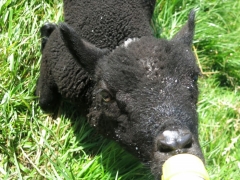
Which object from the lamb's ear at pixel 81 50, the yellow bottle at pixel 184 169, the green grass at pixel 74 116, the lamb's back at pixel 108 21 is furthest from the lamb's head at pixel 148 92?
the green grass at pixel 74 116

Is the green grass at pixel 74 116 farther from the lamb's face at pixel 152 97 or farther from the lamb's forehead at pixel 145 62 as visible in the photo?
the lamb's forehead at pixel 145 62

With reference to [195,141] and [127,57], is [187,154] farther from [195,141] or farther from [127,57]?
[127,57]

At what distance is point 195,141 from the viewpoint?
10.6 feet

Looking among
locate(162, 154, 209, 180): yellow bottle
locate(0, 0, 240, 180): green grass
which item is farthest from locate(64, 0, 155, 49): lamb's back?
locate(162, 154, 209, 180): yellow bottle

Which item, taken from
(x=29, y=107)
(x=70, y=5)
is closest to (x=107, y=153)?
(x=29, y=107)

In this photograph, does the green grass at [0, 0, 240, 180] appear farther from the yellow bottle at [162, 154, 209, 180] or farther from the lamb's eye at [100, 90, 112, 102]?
the yellow bottle at [162, 154, 209, 180]

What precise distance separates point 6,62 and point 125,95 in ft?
6.19

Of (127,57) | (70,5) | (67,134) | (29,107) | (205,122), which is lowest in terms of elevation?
(205,122)

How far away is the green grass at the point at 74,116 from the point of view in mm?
4316

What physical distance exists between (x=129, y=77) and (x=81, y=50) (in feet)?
1.77

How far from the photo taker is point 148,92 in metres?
3.28

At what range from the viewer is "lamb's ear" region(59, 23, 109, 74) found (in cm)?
356

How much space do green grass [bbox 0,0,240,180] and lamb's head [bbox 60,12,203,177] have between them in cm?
72

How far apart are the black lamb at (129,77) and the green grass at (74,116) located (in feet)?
1.32
